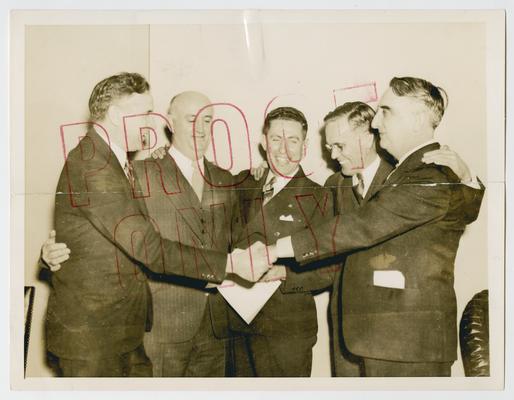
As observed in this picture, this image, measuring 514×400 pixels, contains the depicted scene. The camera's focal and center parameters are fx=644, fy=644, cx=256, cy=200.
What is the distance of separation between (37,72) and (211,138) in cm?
66

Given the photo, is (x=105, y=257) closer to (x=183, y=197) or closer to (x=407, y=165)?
(x=183, y=197)

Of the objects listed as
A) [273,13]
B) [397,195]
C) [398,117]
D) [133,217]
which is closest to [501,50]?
[398,117]

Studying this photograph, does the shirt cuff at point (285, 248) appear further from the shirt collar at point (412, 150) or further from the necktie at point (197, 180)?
the shirt collar at point (412, 150)

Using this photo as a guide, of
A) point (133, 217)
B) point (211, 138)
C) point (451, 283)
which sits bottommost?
point (451, 283)

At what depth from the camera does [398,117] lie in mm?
2250

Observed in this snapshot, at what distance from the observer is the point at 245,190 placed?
7.39 ft

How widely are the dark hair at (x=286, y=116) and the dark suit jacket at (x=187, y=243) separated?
276 millimetres

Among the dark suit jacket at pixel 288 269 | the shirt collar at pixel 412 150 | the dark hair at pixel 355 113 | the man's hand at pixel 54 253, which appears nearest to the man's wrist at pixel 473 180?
the shirt collar at pixel 412 150

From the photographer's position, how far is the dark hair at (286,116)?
225 cm

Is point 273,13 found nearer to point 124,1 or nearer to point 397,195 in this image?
point 124,1

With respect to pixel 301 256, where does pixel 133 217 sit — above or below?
above

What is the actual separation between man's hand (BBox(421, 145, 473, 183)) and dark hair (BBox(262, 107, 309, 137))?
0.43 m

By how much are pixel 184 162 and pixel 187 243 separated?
0.28m

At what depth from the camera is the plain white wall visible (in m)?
2.25
